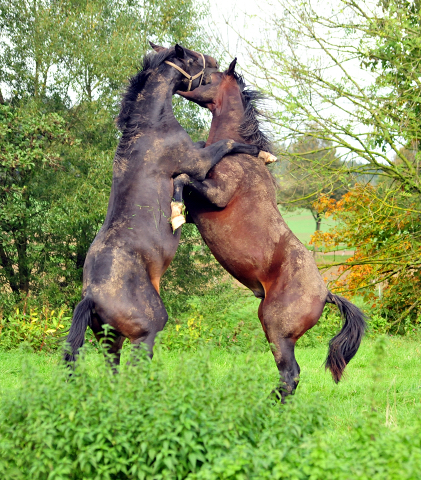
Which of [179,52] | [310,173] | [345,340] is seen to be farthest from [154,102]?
[310,173]

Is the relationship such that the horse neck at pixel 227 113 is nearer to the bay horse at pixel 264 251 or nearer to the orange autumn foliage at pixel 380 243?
the bay horse at pixel 264 251

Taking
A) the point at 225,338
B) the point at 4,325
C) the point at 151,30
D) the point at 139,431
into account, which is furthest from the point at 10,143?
the point at 139,431

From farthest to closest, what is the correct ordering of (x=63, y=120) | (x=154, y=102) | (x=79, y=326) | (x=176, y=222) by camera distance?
(x=63, y=120), (x=154, y=102), (x=176, y=222), (x=79, y=326)

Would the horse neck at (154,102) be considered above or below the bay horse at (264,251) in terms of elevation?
above

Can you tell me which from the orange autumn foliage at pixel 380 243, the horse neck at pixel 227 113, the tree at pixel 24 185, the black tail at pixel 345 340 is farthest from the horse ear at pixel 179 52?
the tree at pixel 24 185

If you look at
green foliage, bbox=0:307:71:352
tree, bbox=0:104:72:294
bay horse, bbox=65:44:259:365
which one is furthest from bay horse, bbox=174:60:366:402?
tree, bbox=0:104:72:294

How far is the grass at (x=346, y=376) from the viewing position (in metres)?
3.95

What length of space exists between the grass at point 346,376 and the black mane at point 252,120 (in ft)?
7.20

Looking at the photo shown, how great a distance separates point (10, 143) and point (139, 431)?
8.89 m

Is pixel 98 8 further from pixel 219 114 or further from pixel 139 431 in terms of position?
pixel 139 431

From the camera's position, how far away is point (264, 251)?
504 centimetres

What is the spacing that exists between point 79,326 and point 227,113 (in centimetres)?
273

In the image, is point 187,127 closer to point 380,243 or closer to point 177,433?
point 380,243

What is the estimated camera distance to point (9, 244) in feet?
38.5
